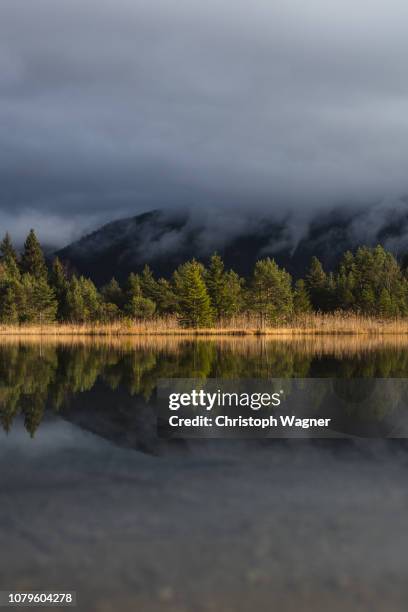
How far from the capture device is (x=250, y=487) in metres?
6.51

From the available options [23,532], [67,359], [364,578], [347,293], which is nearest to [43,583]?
[23,532]

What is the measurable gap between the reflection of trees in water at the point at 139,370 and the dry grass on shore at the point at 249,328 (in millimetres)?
18793

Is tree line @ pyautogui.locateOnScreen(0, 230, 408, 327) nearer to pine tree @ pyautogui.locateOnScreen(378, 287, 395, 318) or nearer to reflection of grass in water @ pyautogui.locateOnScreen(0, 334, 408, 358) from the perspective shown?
pine tree @ pyautogui.locateOnScreen(378, 287, 395, 318)

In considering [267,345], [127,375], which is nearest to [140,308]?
[267,345]

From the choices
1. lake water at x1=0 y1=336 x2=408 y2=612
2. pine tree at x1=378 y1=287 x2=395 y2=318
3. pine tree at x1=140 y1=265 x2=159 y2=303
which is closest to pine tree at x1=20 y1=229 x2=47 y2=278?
pine tree at x1=140 y1=265 x2=159 y2=303

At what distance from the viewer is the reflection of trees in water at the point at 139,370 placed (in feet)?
41.8

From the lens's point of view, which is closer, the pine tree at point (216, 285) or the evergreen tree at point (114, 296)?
the pine tree at point (216, 285)

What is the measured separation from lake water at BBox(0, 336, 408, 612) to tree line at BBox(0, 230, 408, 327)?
3852 cm

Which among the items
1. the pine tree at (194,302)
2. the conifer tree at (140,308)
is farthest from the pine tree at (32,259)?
the pine tree at (194,302)

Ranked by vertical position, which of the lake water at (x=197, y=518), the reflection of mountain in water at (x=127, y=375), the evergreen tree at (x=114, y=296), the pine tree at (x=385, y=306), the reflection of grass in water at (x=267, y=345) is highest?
the evergreen tree at (x=114, y=296)

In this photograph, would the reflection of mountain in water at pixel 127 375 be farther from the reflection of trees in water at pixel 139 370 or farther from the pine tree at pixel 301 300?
the pine tree at pixel 301 300

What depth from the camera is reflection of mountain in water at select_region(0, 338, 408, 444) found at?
33.6 ft

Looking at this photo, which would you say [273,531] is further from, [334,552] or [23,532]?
[23,532]

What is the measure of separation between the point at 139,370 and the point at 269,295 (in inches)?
1250
